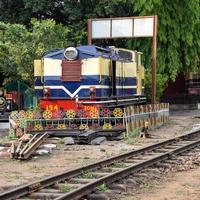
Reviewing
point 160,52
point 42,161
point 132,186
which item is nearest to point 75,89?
point 42,161

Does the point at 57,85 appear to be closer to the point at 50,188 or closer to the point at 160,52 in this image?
the point at 50,188

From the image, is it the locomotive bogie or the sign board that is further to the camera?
the sign board

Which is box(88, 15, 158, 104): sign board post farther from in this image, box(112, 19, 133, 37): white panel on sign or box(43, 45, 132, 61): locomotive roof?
box(43, 45, 132, 61): locomotive roof

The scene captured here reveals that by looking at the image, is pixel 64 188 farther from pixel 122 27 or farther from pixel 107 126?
pixel 122 27

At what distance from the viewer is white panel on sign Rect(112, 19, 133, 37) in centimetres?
2425

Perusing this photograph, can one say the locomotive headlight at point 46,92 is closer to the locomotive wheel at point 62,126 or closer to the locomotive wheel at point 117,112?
the locomotive wheel at point 62,126

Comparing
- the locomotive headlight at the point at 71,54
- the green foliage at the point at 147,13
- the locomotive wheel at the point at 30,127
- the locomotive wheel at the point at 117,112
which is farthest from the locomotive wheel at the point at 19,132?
the green foliage at the point at 147,13

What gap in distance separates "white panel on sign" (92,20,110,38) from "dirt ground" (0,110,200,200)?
8056 mm

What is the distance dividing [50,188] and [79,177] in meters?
1.19

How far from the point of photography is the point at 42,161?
41.7ft

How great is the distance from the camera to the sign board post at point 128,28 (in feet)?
78.5

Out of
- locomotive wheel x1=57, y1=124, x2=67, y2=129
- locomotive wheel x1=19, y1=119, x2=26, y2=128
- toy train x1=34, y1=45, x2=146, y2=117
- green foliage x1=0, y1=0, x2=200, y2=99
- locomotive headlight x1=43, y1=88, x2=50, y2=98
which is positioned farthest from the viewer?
green foliage x1=0, y1=0, x2=200, y2=99

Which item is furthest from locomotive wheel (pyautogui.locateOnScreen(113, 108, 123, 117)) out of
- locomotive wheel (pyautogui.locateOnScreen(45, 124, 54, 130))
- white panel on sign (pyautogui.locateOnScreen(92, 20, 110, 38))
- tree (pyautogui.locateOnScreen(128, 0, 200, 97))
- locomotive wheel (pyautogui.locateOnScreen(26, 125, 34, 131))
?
tree (pyautogui.locateOnScreen(128, 0, 200, 97))

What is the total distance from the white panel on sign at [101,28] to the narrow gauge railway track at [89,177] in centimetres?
→ 1077
